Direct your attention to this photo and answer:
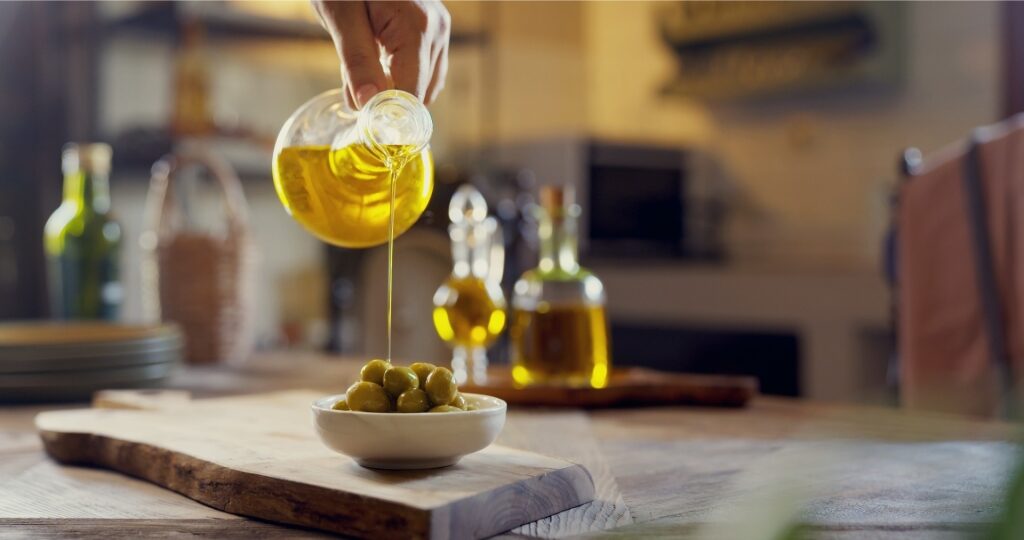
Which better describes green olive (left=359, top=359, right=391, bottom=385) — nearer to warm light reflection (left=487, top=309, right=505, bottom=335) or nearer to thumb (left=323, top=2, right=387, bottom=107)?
thumb (left=323, top=2, right=387, bottom=107)

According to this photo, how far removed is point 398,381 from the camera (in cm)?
77

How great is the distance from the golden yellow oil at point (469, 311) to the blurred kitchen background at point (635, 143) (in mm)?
1167

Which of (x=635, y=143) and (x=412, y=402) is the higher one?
(x=635, y=143)

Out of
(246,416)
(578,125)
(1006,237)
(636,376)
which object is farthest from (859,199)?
(246,416)

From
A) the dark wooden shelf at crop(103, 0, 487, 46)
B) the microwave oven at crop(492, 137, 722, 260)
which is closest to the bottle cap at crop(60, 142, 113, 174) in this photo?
the dark wooden shelf at crop(103, 0, 487, 46)

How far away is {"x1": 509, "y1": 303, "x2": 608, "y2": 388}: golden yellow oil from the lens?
1.34 m

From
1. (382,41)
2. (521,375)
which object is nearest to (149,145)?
(521,375)

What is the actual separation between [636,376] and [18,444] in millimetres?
763

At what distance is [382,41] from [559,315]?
1.65 ft

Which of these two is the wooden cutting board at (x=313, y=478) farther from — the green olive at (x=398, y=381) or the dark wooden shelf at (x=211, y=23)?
the dark wooden shelf at (x=211, y=23)

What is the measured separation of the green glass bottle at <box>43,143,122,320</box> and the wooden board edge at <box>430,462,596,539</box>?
1.26 metres

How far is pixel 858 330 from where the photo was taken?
312 centimetres

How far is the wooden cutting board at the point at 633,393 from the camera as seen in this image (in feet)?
4.34

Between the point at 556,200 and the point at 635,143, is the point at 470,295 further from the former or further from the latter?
the point at 635,143
